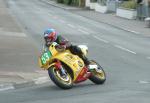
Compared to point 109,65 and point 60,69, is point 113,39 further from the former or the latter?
point 60,69

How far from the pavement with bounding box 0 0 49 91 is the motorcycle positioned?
112 cm

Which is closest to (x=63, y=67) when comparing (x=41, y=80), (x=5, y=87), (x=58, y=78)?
(x=58, y=78)

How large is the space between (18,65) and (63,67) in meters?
4.47

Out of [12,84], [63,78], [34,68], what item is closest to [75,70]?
[63,78]

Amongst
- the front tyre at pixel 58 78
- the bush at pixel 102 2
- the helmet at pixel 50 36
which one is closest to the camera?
the front tyre at pixel 58 78

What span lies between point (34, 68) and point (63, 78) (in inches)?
157

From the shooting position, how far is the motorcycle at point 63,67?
1282 centimetres

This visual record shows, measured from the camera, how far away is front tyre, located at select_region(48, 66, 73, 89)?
41.8 ft

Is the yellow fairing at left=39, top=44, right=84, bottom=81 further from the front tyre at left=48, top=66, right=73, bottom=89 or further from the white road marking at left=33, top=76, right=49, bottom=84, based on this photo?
the white road marking at left=33, top=76, right=49, bottom=84

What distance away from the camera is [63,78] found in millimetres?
12922

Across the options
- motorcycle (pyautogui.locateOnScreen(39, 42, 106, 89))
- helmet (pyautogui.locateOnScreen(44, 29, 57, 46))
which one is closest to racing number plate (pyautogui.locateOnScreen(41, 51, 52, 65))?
motorcycle (pyautogui.locateOnScreen(39, 42, 106, 89))

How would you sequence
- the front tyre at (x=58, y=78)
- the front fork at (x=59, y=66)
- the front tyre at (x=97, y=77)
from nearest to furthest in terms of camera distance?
the front tyre at (x=58, y=78), the front fork at (x=59, y=66), the front tyre at (x=97, y=77)

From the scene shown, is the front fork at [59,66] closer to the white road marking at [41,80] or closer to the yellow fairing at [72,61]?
the yellow fairing at [72,61]

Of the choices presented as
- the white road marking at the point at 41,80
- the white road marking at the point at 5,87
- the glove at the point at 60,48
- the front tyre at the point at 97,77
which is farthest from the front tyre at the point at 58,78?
the white road marking at the point at 41,80
